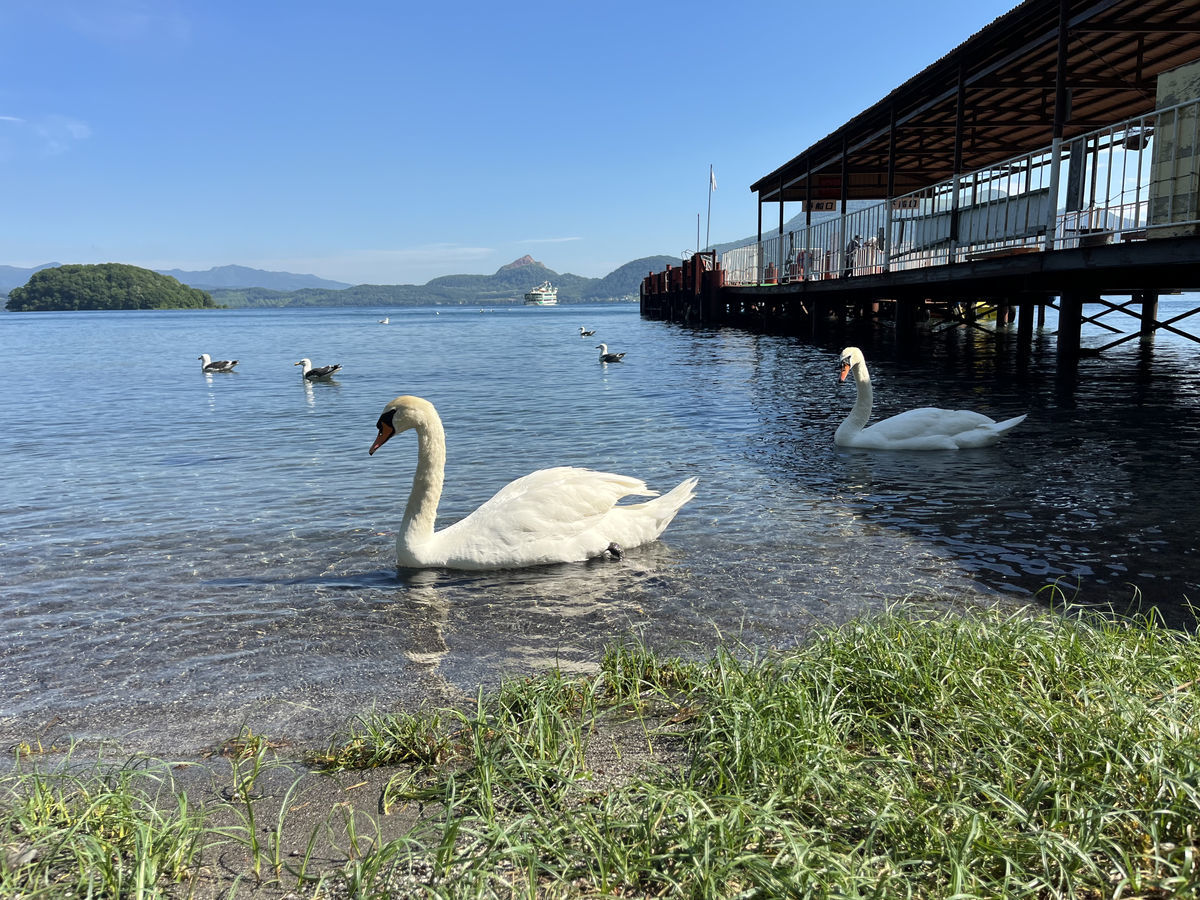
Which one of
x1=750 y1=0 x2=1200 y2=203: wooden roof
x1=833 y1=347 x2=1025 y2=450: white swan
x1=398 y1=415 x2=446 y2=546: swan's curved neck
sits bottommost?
x1=833 y1=347 x2=1025 y2=450: white swan

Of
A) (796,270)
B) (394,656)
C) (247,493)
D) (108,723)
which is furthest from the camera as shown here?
(796,270)

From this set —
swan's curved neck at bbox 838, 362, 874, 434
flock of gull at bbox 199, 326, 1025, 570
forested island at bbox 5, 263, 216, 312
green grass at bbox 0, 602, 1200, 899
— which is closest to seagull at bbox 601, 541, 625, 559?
flock of gull at bbox 199, 326, 1025, 570

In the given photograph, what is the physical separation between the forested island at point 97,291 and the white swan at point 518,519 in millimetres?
204270

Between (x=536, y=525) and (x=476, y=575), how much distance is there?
551mm

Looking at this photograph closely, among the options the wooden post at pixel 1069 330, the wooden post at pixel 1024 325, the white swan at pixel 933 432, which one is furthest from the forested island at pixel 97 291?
the white swan at pixel 933 432

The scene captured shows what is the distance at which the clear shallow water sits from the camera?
452 cm

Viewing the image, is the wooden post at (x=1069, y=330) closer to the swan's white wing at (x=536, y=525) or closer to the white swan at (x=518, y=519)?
the white swan at (x=518, y=519)

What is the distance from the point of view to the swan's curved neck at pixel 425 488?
623 centimetres

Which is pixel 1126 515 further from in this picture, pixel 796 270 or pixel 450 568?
pixel 796 270

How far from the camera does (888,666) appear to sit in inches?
142

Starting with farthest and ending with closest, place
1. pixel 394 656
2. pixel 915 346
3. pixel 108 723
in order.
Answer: pixel 915 346
pixel 394 656
pixel 108 723

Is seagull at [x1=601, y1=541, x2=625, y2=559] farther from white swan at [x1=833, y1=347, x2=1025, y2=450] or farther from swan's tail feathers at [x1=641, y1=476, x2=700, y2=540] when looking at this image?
white swan at [x1=833, y1=347, x2=1025, y2=450]

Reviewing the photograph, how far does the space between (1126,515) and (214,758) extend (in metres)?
6.82

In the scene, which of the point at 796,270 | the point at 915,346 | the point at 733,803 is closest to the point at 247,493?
the point at 733,803
